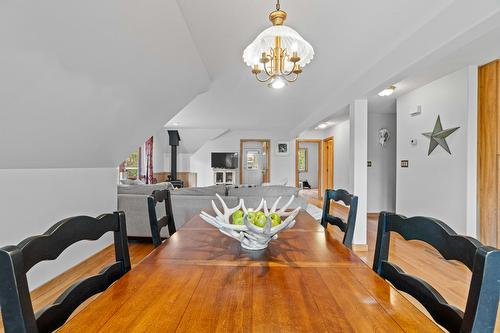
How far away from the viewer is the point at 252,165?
29.4 ft

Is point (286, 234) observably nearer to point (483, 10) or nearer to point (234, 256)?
point (234, 256)

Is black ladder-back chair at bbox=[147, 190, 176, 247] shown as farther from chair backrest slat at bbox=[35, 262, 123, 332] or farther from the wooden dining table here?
chair backrest slat at bbox=[35, 262, 123, 332]

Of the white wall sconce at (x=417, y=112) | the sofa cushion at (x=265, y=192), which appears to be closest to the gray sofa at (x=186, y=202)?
the sofa cushion at (x=265, y=192)

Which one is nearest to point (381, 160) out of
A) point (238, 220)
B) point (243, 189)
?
point (243, 189)

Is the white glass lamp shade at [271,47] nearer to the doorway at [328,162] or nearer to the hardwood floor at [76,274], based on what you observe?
the hardwood floor at [76,274]

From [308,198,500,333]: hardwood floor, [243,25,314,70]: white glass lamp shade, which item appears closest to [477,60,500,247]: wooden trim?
[308,198,500,333]: hardwood floor

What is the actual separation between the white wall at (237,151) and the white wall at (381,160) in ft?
10.2

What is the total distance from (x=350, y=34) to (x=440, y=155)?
7.48ft

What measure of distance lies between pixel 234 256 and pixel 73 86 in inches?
66.2

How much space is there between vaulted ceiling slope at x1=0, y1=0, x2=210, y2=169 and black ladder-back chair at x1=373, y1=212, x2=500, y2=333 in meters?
1.88

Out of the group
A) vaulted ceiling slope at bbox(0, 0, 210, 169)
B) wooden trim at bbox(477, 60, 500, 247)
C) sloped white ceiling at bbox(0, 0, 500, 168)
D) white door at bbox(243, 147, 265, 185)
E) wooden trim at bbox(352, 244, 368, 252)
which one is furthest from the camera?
white door at bbox(243, 147, 265, 185)

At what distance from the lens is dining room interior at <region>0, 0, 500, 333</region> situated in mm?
706

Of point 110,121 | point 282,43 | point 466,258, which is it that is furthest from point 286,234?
point 110,121

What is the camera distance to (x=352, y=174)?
3.67 meters
